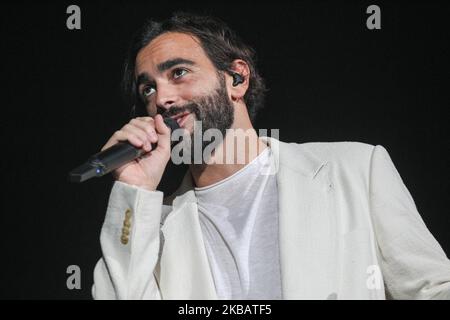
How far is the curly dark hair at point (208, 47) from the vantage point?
7.52 ft

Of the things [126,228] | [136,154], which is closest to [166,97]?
[136,154]

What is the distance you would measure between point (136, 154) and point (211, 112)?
0.39 metres

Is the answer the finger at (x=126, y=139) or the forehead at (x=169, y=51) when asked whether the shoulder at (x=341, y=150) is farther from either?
the finger at (x=126, y=139)

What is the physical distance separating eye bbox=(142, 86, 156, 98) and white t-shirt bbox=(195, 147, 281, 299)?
0.33 m

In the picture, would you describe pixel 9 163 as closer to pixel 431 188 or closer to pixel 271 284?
pixel 271 284

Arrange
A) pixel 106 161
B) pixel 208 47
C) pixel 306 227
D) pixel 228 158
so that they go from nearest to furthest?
pixel 106 161
pixel 306 227
pixel 228 158
pixel 208 47

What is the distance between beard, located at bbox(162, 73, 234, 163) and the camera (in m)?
2.06

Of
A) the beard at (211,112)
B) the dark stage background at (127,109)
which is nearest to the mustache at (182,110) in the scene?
the beard at (211,112)

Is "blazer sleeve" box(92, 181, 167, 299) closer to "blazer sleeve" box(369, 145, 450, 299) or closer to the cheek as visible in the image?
the cheek

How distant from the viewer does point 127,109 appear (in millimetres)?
2457

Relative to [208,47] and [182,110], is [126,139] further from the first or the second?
[208,47]

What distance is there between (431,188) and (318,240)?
0.58 metres

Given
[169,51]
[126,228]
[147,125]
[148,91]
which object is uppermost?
[169,51]

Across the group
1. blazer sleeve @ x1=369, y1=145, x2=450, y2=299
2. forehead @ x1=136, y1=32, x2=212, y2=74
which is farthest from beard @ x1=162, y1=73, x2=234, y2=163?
blazer sleeve @ x1=369, y1=145, x2=450, y2=299
